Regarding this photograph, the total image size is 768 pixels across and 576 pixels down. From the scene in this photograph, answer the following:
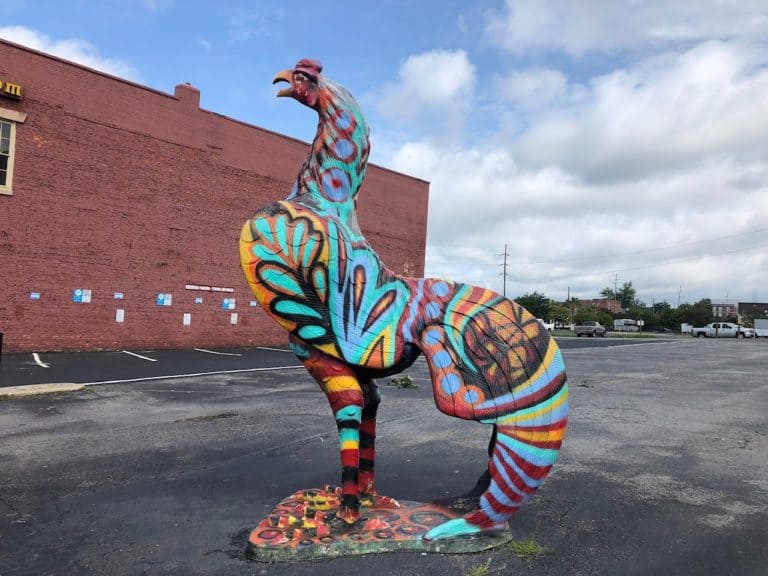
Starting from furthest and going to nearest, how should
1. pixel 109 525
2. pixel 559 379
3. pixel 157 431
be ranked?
pixel 157 431 → pixel 109 525 → pixel 559 379

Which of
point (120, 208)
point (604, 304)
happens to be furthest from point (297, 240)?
point (604, 304)

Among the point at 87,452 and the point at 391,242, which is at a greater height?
the point at 391,242

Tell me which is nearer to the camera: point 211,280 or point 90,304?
point 90,304

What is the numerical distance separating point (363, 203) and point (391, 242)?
2.72 m

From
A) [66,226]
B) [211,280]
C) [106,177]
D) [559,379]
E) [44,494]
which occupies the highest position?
[106,177]

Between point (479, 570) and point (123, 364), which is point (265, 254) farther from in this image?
point (123, 364)

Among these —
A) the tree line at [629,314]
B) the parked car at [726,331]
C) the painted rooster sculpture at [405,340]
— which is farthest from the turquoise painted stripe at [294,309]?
the tree line at [629,314]

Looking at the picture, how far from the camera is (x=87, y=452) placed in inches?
225

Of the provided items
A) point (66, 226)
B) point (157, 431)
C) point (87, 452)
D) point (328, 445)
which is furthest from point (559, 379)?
point (66, 226)

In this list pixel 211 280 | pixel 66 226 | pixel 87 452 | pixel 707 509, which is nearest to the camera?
pixel 707 509

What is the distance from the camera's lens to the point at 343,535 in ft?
11.0

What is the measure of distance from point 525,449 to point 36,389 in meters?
9.03

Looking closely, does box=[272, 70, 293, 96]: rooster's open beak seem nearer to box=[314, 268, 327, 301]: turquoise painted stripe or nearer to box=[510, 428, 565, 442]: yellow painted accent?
box=[314, 268, 327, 301]: turquoise painted stripe

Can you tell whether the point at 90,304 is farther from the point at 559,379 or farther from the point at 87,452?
the point at 559,379
